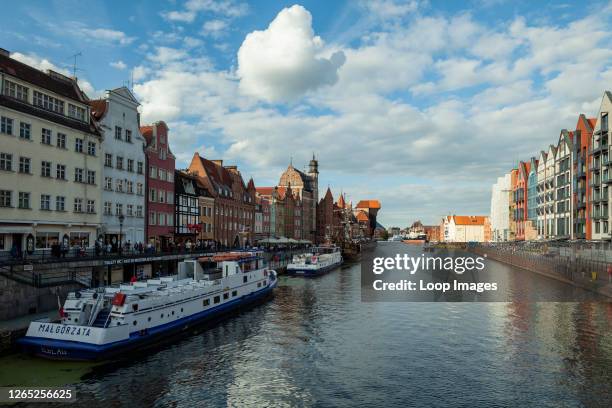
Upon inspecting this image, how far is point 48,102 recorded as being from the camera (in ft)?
157

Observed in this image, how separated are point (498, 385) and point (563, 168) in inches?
3788

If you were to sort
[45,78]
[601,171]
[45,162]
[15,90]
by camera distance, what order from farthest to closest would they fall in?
[601,171] → [45,78] → [45,162] → [15,90]

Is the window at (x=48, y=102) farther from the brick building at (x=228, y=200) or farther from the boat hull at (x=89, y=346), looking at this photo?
the brick building at (x=228, y=200)

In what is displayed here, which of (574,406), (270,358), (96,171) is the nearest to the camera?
(574,406)

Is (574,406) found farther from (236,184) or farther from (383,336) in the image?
(236,184)

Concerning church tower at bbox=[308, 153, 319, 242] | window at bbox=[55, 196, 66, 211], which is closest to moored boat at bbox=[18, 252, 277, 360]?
window at bbox=[55, 196, 66, 211]

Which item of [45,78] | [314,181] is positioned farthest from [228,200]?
[314,181]

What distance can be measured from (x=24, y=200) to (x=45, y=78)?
13312 millimetres

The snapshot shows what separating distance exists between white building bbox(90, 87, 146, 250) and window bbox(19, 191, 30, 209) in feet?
37.3

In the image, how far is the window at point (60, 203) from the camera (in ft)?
158

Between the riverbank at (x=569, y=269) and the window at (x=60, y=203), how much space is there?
180 feet

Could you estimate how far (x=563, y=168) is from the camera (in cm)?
10656

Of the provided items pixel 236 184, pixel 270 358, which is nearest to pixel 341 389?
pixel 270 358

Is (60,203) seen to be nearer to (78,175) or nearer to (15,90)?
(78,175)
